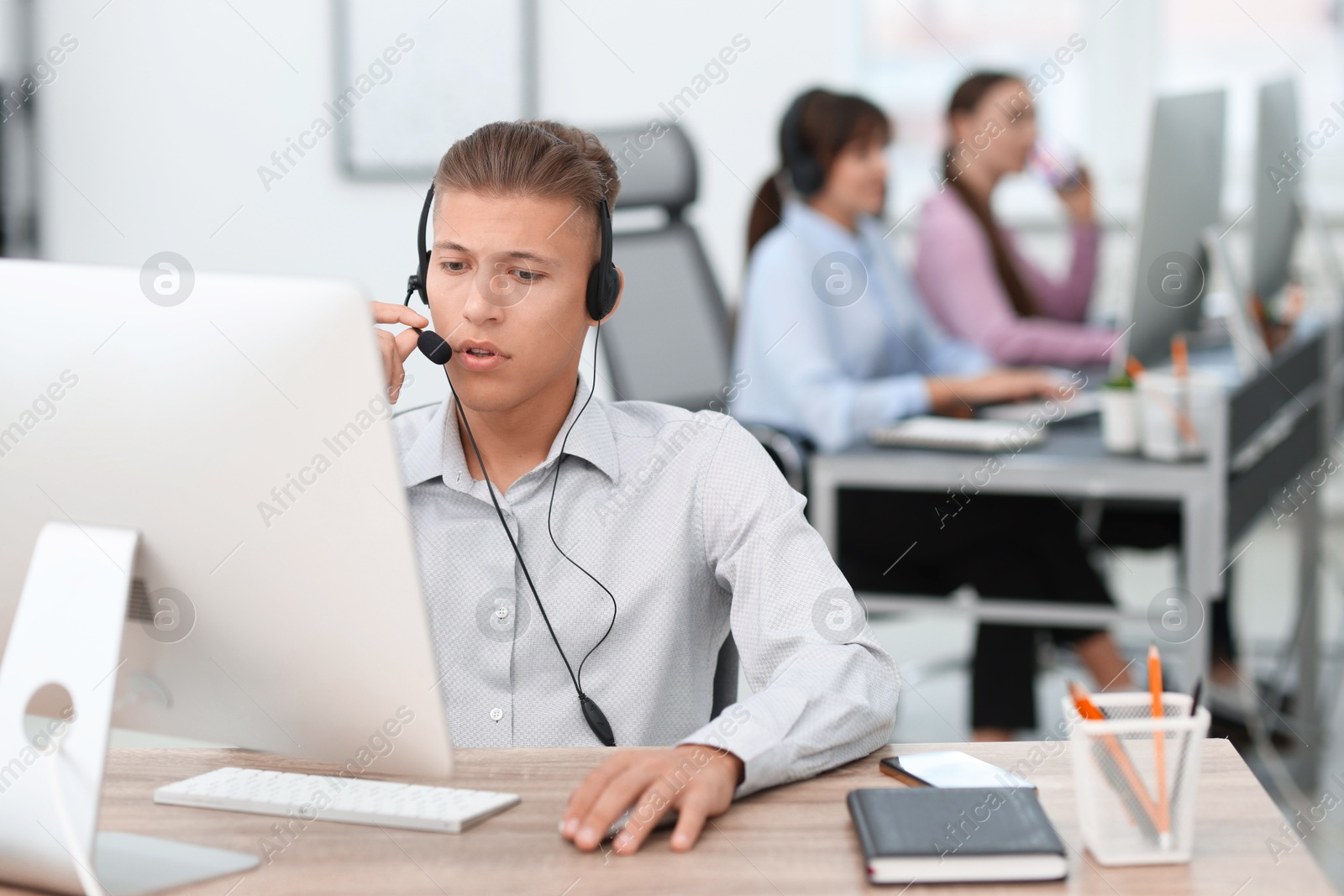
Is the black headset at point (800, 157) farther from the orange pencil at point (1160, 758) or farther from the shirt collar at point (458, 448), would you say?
the orange pencil at point (1160, 758)

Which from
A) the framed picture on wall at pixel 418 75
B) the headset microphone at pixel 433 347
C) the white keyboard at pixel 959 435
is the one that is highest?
the framed picture on wall at pixel 418 75

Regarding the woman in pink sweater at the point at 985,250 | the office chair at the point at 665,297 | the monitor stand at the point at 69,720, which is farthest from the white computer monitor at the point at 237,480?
the woman in pink sweater at the point at 985,250

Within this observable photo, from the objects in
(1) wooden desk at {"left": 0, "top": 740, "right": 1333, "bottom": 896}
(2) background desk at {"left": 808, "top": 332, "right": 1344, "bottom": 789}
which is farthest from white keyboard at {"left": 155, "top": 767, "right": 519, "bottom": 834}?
(2) background desk at {"left": 808, "top": 332, "right": 1344, "bottom": 789}

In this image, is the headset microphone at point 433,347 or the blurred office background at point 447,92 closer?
the headset microphone at point 433,347

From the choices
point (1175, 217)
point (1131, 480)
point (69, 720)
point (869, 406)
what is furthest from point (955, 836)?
point (1175, 217)

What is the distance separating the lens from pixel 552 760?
3.17 ft

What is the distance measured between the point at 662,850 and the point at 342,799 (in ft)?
0.74

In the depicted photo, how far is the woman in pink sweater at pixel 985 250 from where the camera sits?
293 centimetres

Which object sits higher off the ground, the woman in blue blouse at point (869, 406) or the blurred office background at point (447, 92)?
the blurred office background at point (447, 92)

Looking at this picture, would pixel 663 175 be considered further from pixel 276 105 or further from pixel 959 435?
pixel 276 105

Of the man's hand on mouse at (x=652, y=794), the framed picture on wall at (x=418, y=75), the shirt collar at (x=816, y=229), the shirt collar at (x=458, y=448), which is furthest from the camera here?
the framed picture on wall at (x=418, y=75)

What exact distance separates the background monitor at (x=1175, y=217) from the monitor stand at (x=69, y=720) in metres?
1.64

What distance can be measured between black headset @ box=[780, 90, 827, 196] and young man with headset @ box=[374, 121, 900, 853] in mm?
1496

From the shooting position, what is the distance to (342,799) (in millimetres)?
889
